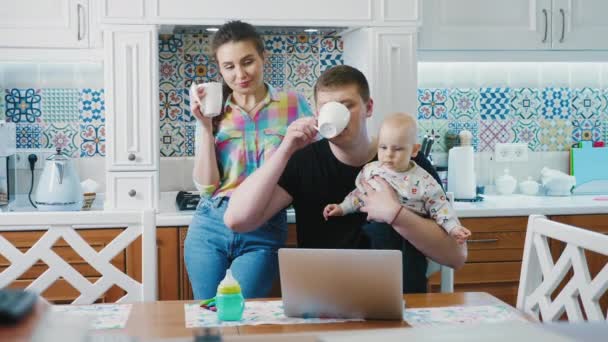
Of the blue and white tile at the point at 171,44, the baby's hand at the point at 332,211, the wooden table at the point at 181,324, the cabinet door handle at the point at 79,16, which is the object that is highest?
the cabinet door handle at the point at 79,16

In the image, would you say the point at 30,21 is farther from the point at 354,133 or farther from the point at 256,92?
the point at 354,133

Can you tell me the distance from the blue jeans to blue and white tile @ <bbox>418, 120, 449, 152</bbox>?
1.21 metres

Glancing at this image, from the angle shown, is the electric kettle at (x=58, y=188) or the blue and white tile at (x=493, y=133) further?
the blue and white tile at (x=493, y=133)

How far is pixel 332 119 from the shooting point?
1951 mm

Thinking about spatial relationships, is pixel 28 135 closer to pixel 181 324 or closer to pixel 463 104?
pixel 463 104

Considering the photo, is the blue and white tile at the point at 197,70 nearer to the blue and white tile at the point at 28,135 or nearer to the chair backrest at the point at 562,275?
the blue and white tile at the point at 28,135

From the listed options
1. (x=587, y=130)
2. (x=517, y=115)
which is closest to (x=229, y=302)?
(x=517, y=115)

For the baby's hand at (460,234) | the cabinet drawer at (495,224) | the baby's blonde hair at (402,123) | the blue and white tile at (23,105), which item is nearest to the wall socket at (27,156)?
the blue and white tile at (23,105)

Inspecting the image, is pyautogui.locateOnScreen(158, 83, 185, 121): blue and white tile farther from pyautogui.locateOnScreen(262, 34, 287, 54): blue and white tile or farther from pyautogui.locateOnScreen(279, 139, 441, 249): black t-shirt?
pyautogui.locateOnScreen(279, 139, 441, 249): black t-shirt

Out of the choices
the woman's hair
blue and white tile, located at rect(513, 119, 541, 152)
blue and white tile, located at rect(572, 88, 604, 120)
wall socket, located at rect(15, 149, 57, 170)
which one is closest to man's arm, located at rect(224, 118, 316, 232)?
the woman's hair

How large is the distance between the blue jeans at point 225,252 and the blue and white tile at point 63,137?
1019 millimetres

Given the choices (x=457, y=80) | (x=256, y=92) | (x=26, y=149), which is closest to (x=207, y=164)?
(x=256, y=92)

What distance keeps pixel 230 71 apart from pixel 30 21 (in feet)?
3.39

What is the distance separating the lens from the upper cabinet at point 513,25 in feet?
10.4
